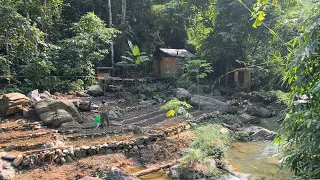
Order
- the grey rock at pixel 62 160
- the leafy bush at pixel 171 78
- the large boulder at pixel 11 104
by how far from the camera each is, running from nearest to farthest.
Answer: the grey rock at pixel 62 160, the large boulder at pixel 11 104, the leafy bush at pixel 171 78

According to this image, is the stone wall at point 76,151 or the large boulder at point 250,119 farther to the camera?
the large boulder at point 250,119

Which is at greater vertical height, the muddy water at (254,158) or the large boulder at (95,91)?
the large boulder at (95,91)

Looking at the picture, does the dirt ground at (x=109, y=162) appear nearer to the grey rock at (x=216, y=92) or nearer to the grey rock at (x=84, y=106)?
the grey rock at (x=84, y=106)

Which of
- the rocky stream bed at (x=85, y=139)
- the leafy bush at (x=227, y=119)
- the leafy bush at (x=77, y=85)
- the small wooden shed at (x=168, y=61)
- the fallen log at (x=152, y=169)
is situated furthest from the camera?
the small wooden shed at (x=168, y=61)

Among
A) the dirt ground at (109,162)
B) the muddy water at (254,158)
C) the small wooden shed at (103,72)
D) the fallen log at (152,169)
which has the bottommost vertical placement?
the muddy water at (254,158)

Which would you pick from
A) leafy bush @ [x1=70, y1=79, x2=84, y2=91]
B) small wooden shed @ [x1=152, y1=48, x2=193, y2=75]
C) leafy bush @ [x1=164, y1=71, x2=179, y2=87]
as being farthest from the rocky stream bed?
small wooden shed @ [x1=152, y1=48, x2=193, y2=75]

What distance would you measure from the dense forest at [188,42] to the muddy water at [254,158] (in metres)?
3.23

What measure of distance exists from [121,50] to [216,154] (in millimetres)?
18993

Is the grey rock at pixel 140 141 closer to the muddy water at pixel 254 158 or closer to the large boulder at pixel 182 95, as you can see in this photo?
the muddy water at pixel 254 158

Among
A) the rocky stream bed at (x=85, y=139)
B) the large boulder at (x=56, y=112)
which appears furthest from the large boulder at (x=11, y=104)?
the large boulder at (x=56, y=112)

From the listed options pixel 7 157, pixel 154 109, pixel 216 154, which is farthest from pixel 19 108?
pixel 216 154

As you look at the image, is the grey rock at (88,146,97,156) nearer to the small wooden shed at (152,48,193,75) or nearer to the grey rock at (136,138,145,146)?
the grey rock at (136,138,145,146)

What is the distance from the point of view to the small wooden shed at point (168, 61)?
2758 centimetres

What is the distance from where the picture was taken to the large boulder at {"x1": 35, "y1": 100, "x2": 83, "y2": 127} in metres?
11.9
